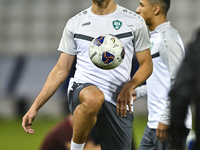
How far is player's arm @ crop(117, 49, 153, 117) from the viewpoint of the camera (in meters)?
3.42

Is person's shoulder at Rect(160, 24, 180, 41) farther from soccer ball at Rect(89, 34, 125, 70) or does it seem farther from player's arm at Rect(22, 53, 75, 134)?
player's arm at Rect(22, 53, 75, 134)

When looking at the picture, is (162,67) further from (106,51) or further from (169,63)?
(106,51)

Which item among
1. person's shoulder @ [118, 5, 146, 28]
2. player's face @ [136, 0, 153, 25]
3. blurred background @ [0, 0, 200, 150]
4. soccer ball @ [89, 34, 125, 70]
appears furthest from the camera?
blurred background @ [0, 0, 200, 150]

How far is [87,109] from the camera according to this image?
328 cm

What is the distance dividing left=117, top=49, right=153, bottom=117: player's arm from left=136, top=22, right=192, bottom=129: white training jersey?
1.04 ft

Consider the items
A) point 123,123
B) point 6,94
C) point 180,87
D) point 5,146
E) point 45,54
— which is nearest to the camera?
point 180,87

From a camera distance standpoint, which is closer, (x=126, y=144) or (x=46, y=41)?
(x=126, y=144)

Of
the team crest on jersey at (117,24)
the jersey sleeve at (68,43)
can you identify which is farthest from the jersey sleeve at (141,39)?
the jersey sleeve at (68,43)

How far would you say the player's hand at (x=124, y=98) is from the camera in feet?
11.2

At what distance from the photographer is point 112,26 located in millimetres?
3717

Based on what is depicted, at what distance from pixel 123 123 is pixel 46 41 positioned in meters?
10.7

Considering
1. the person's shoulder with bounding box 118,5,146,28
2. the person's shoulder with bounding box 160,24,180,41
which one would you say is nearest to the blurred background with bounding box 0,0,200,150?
the person's shoulder with bounding box 160,24,180,41

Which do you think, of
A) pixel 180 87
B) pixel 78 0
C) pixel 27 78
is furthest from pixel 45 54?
pixel 180 87

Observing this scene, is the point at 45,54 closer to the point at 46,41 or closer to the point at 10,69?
the point at 46,41
